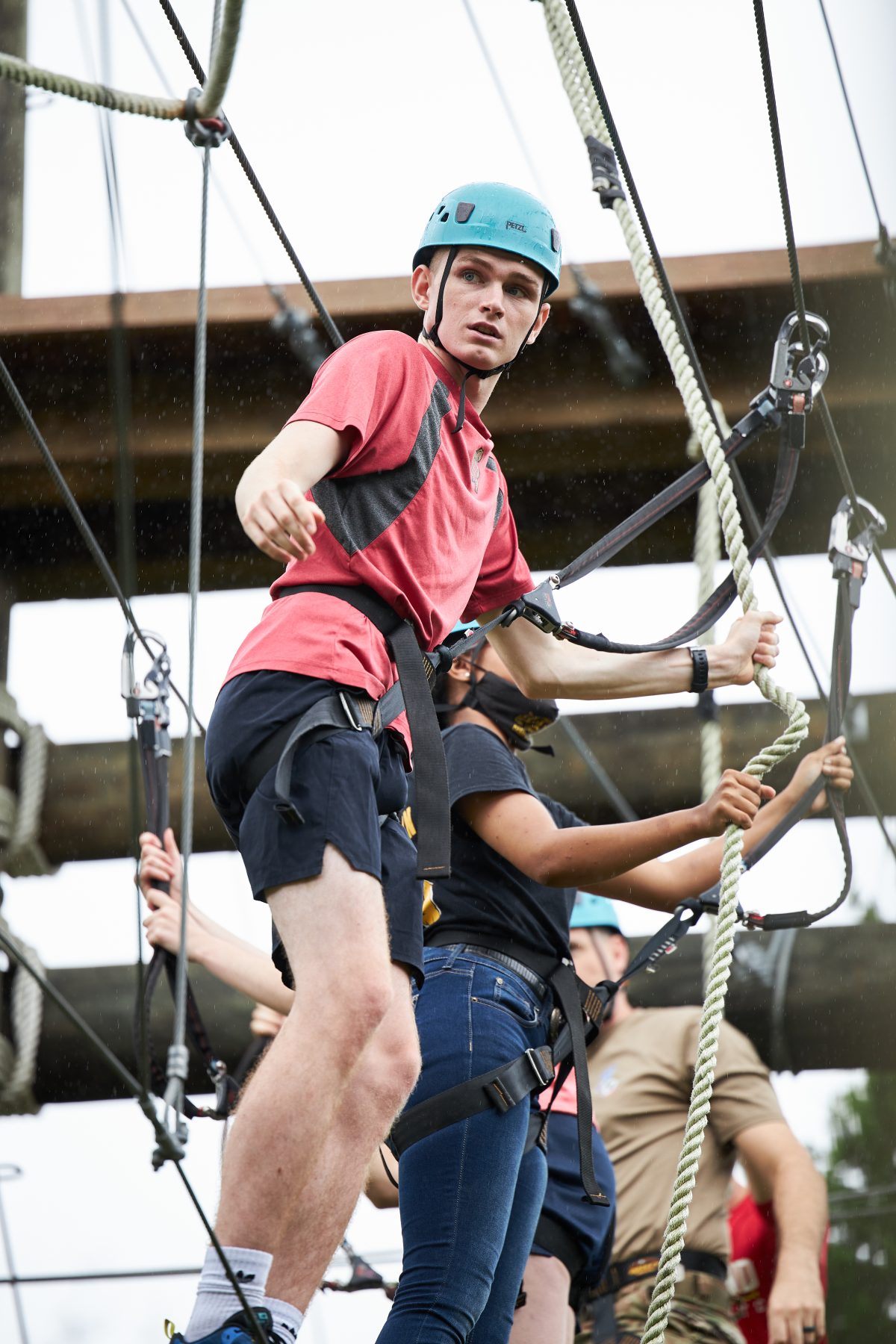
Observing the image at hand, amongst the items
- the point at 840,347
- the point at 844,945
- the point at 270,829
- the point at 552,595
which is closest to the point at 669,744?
the point at 844,945

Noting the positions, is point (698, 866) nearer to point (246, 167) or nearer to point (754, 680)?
point (754, 680)

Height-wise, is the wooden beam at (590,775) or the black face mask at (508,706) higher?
the wooden beam at (590,775)

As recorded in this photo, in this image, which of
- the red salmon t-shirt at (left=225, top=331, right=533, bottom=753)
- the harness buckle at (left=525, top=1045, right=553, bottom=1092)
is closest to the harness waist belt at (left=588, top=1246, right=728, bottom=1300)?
the harness buckle at (left=525, top=1045, right=553, bottom=1092)

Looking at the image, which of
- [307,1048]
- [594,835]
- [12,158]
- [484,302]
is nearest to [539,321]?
[484,302]

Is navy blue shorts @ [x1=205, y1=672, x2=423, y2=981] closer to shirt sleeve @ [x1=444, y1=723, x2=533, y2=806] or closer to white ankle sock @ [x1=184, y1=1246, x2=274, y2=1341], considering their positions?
white ankle sock @ [x1=184, y1=1246, x2=274, y2=1341]

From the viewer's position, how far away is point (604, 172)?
267cm

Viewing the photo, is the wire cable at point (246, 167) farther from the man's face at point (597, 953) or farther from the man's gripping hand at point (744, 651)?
the man's face at point (597, 953)

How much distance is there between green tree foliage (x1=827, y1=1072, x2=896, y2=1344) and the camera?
7219 mm

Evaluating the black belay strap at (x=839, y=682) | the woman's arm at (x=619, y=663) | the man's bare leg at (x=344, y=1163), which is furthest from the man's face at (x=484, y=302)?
the black belay strap at (x=839, y=682)

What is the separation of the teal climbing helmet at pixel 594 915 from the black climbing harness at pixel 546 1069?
1187mm

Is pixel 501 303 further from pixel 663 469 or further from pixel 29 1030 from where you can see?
pixel 29 1030

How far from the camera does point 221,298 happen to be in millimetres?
3930

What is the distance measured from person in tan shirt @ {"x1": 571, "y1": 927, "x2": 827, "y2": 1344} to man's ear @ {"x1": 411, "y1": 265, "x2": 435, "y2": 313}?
1859 millimetres

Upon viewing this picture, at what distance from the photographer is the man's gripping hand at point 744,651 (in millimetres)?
2449
